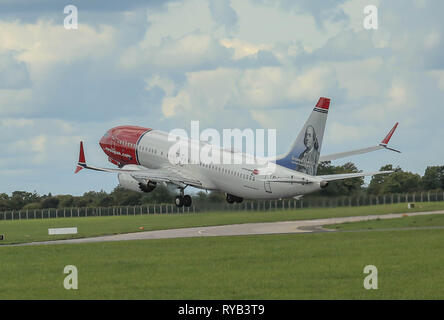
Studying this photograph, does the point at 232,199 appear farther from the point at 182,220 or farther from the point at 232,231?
the point at 182,220

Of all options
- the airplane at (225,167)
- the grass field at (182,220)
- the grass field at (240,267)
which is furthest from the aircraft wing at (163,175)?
the grass field at (182,220)

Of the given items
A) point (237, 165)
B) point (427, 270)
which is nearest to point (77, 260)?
point (237, 165)

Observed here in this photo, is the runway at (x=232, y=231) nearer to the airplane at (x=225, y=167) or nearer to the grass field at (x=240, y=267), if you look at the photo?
the grass field at (x=240, y=267)

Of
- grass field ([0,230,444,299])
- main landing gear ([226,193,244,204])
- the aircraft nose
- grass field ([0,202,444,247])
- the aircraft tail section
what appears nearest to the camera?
grass field ([0,230,444,299])

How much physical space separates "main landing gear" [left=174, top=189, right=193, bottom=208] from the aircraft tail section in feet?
48.2

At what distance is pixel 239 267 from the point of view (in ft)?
269

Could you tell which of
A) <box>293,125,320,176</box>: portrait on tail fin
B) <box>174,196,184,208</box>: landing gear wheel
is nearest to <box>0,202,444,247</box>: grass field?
<box>174,196,184,208</box>: landing gear wheel

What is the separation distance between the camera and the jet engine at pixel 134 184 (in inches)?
3939

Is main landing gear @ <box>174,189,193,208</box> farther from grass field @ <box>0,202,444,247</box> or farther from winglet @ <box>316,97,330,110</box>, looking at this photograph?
grass field @ <box>0,202,444,247</box>

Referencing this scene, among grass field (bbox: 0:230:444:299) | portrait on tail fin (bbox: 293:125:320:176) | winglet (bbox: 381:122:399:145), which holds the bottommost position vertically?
grass field (bbox: 0:230:444:299)

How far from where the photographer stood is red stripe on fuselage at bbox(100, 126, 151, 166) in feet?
355
